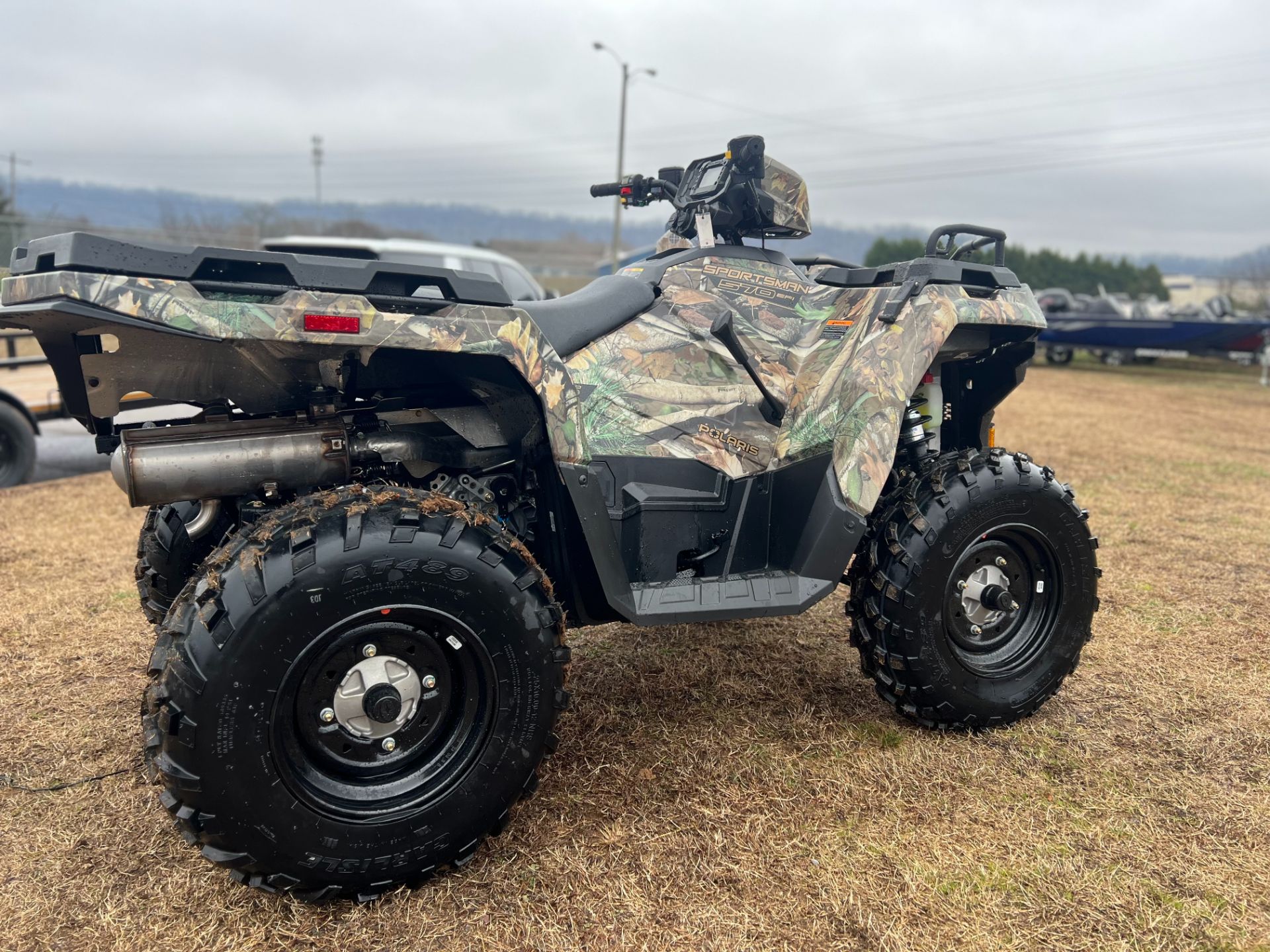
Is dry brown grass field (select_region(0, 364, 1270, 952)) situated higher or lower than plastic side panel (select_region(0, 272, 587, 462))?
lower

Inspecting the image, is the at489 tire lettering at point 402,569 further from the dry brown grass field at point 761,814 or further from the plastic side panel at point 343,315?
the dry brown grass field at point 761,814

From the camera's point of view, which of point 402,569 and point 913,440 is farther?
point 913,440

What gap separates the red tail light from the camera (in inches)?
81.0

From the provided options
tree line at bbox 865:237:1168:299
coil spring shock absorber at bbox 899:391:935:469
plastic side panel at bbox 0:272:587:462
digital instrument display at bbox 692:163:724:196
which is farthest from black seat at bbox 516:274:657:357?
tree line at bbox 865:237:1168:299

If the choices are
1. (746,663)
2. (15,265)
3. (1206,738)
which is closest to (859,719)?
(746,663)

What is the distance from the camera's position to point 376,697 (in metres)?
2.18

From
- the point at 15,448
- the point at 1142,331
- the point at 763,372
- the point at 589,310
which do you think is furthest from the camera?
the point at 1142,331

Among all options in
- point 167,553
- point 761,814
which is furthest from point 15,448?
point 761,814

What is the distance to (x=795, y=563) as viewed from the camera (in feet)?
9.50

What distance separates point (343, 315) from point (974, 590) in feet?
7.56

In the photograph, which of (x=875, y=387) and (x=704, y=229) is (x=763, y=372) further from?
(x=704, y=229)

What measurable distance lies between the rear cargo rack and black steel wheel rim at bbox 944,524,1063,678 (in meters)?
1.89

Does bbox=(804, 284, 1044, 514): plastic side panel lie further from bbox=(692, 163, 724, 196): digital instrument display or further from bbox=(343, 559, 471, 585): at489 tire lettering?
bbox=(343, 559, 471, 585): at489 tire lettering

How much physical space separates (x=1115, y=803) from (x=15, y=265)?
3395 millimetres
